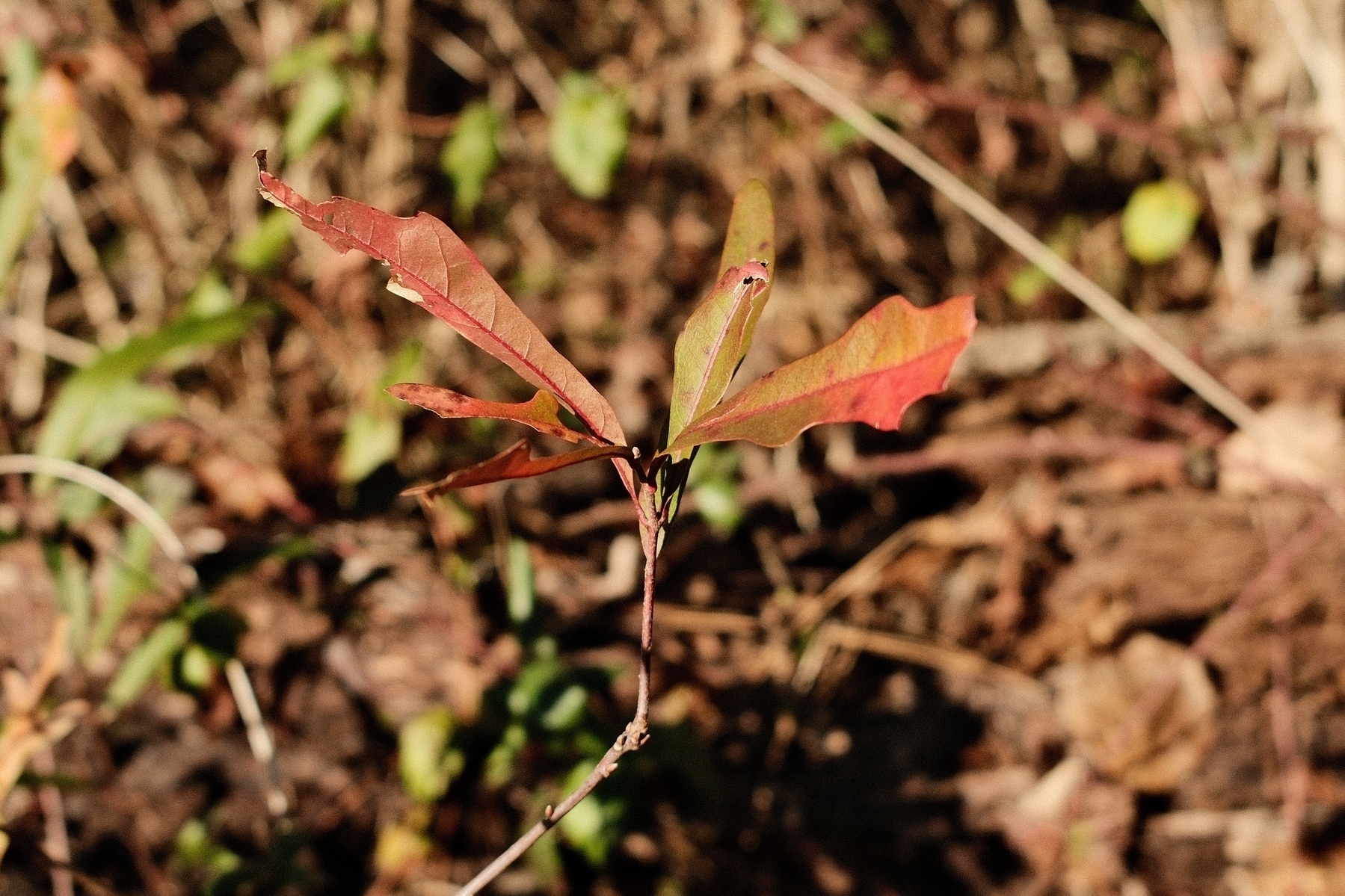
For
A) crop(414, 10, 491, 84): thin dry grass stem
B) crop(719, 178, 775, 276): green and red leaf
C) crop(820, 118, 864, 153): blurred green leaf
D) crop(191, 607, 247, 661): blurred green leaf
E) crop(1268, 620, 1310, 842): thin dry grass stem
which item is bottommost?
crop(1268, 620, 1310, 842): thin dry grass stem

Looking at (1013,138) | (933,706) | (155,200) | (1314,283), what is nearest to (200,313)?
(155,200)

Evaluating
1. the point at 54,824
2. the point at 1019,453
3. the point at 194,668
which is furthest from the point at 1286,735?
the point at 54,824

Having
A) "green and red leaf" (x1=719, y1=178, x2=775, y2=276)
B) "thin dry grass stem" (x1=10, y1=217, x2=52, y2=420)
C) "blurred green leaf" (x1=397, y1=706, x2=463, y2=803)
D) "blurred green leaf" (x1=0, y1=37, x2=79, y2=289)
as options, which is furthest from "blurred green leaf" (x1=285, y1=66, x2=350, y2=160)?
"green and red leaf" (x1=719, y1=178, x2=775, y2=276)

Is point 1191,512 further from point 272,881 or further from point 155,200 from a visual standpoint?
point 155,200

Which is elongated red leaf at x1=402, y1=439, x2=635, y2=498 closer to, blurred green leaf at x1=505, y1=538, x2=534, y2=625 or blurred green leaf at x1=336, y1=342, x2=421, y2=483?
blurred green leaf at x1=505, y1=538, x2=534, y2=625

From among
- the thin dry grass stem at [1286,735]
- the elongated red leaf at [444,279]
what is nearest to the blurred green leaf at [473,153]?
the elongated red leaf at [444,279]

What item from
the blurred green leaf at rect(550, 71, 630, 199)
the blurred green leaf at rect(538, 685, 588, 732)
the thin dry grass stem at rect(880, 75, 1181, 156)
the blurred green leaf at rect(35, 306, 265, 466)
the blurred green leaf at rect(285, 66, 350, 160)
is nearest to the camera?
the blurred green leaf at rect(538, 685, 588, 732)
